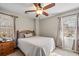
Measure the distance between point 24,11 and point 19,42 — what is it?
1.81 feet

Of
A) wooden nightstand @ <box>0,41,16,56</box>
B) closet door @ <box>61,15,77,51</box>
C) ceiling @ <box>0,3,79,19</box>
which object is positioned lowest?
wooden nightstand @ <box>0,41,16,56</box>

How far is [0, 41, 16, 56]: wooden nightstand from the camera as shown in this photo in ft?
4.64

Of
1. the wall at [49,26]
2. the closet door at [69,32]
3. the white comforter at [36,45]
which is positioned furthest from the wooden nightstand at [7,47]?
the closet door at [69,32]

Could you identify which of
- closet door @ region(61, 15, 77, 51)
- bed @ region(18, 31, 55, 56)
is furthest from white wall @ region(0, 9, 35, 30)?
closet door @ region(61, 15, 77, 51)

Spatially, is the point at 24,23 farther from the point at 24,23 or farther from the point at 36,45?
the point at 36,45

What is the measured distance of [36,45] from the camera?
4.50 feet

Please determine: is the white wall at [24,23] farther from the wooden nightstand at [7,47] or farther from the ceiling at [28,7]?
the wooden nightstand at [7,47]

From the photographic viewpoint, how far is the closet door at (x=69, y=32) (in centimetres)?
138

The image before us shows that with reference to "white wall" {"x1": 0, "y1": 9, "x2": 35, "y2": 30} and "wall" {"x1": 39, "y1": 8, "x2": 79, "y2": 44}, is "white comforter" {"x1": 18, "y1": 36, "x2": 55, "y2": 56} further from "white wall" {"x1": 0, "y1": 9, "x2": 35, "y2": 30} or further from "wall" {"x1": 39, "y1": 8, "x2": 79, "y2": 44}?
"white wall" {"x1": 0, "y1": 9, "x2": 35, "y2": 30}

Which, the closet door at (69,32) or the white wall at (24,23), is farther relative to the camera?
the white wall at (24,23)

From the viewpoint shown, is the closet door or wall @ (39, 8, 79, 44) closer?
the closet door

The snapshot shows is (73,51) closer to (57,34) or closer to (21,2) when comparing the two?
(57,34)

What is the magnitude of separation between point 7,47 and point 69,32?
1.10m

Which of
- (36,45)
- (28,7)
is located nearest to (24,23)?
(28,7)
